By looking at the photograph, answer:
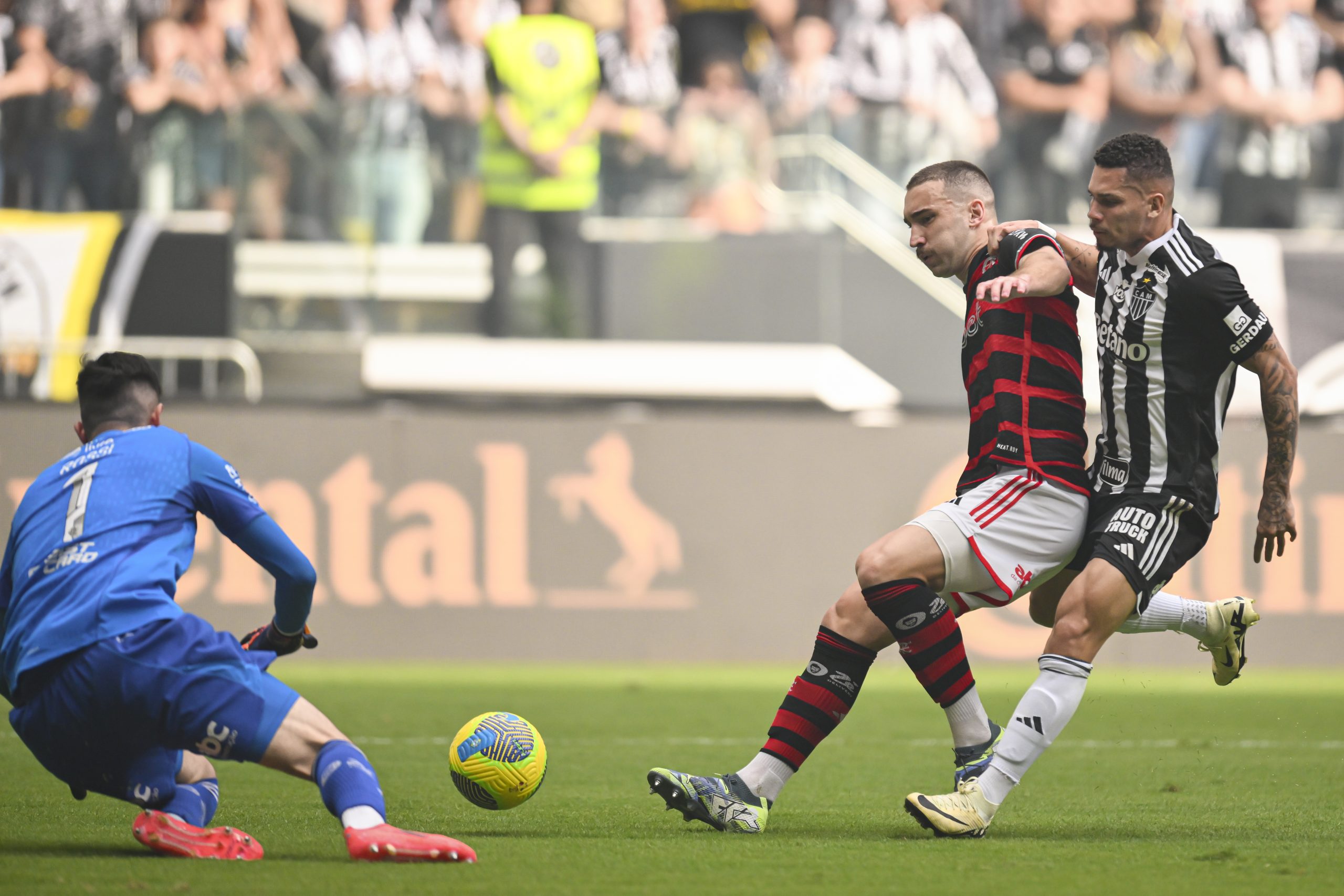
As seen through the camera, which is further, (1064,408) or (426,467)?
(426,467)

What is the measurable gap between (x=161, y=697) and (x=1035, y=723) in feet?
7.85

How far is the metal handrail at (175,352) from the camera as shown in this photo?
11797 mm

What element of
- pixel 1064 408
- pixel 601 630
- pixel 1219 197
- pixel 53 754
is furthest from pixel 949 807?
pixel 1219 197

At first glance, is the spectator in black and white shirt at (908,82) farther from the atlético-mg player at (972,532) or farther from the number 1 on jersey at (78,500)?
the number 1 on jersey at (78,500)

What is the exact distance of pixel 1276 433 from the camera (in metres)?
5.08

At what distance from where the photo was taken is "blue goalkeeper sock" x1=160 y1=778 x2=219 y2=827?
14.8 ft

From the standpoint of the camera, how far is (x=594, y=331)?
1248 centimetres

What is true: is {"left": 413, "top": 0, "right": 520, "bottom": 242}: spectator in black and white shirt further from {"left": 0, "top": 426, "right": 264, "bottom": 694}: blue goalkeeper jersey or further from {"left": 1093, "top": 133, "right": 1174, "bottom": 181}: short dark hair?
{"left": 0, "top": 426, "right": 264, "bottom": 694}: blue goalkeeper jersey

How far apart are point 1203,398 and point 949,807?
1.46 meters

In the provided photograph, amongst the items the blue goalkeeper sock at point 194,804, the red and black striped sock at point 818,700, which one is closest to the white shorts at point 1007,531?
the red and black striped sock at point 818,700

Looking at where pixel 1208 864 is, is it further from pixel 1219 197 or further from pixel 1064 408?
pixel 1219 197

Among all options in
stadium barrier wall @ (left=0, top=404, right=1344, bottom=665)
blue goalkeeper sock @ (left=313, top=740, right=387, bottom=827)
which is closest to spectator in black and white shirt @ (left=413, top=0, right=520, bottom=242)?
stadium barrier wall @ (left=0, top=404, right=1344, bottom=665)

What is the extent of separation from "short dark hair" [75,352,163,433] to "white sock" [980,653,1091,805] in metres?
2.52

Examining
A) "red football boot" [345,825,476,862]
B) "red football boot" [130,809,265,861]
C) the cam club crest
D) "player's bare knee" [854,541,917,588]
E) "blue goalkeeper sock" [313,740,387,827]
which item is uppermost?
the cam club crest
